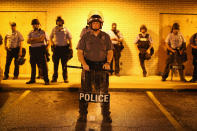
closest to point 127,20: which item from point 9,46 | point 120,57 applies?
point 120,57

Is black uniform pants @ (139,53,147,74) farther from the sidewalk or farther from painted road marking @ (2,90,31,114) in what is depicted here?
painted road marking @ (2,90,31,114)

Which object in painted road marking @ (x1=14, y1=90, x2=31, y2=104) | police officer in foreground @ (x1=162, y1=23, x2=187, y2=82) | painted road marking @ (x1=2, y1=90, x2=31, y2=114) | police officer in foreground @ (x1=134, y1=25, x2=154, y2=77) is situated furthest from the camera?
police officer in foreground @ (x1=134, y1=25, x2=154, y2=77)

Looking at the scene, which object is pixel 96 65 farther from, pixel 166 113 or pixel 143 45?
pixel 143 45

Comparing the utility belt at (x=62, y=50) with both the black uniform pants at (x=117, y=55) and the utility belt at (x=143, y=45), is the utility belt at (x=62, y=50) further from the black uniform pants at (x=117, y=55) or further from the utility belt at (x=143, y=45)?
the utility belt at (x=143, y=45)

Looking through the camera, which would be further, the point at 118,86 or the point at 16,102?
the point at 118,86

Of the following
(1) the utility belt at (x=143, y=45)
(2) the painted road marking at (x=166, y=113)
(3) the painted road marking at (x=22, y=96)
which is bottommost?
(2) the painted road marking at (x=166, y=113)

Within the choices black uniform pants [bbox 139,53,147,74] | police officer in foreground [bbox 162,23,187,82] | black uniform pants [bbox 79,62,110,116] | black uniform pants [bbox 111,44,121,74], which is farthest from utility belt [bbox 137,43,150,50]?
black uniform pants [bbox 79,62,110,116]

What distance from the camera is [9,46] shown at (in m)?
8.83

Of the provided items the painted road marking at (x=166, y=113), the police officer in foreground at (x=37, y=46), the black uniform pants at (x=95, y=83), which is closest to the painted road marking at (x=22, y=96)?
the police officer in foreground at (x=37, y=46)

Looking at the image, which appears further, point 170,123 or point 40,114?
point 40,114

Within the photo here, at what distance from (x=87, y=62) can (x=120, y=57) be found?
230 inches

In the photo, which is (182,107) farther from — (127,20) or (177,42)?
(127,20)

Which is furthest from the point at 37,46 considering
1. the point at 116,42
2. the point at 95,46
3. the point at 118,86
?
the point at 95,46

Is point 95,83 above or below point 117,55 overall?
below
